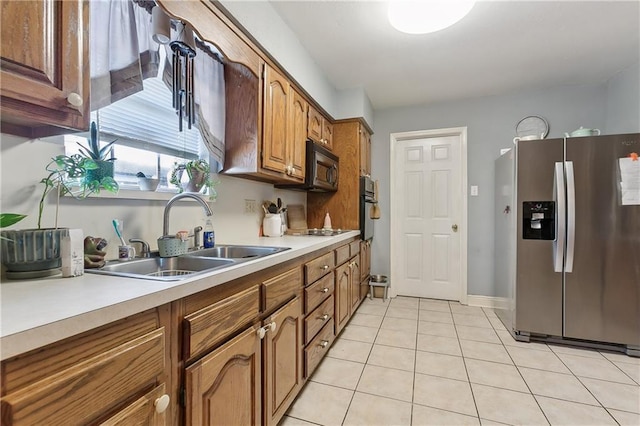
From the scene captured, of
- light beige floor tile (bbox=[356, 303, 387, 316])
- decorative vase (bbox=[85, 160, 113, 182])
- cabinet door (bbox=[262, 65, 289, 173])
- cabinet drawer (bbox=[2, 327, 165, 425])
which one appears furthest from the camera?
light beige floor tile (bbox=[356, 303, 387, 316])

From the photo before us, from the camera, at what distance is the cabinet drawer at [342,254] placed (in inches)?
89.2

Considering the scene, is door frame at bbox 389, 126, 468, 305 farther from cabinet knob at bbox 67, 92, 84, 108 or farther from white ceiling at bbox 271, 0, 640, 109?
cabinet knob at bbox 67, 92, 84, 108

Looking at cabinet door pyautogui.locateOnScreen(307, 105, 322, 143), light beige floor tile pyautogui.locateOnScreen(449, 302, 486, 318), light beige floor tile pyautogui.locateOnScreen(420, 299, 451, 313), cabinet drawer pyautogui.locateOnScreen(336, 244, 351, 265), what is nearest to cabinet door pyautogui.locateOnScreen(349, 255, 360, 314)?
cabinet drawer pyautogui.locateOnScreen(336, 244, 351, 265)

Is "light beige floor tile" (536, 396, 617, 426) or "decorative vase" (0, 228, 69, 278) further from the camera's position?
"light beige floor tile" (536, 396, 617, 426)

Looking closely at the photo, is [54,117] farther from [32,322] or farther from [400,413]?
[400,413]

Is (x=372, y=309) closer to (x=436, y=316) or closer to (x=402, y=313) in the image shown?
(x=402, y=313)

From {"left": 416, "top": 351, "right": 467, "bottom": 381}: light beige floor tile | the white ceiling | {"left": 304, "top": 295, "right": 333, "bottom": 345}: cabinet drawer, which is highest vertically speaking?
the white ceiling

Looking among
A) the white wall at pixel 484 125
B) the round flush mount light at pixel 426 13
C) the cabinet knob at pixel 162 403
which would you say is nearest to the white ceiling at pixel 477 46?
the white wall at pixel 484 125

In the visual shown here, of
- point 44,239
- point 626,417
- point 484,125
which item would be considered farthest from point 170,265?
point 484,125

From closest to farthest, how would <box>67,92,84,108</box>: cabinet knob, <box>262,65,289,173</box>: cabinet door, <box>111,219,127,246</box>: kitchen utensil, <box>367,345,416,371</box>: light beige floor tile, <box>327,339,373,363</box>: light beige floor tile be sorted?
1. <box>67,92,84,108</box>: cabinet knob
2. <box>111,219,127,246</box>: kitchen utensil
3. <box>262,65,289,173</box>: cabinet door
4. <box>367,345,416,371</box>: light beige floor tile
5. <box>327,339,373,363</box>: light beige floor tile

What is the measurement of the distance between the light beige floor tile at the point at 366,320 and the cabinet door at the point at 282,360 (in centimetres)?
123

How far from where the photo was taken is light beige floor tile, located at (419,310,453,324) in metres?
2.82

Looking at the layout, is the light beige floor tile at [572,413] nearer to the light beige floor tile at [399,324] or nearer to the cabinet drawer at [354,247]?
the light beige floor tile at [399,324]

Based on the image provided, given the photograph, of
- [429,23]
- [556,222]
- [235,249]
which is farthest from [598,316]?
[235,249]
